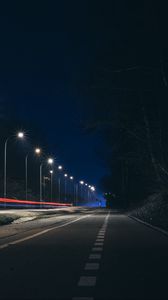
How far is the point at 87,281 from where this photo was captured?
991 cm

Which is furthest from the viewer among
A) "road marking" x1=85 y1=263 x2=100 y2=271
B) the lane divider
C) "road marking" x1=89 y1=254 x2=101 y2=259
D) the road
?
"road marking" x1=89 y1=254 x2=101 y2=259

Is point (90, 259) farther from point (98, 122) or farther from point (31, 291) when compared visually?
point (98, 122)

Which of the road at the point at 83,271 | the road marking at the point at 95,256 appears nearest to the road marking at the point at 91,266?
the road at the point at 83,271

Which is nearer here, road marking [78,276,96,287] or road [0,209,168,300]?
road [0,209,168,300]

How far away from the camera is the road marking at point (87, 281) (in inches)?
377

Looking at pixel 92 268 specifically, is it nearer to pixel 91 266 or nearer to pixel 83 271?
pixel 91 266

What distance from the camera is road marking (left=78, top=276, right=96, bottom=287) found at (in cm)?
957

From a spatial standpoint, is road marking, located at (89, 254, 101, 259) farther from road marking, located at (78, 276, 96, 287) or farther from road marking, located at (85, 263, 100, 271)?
road marking, located at (78, 276, 96, 287)

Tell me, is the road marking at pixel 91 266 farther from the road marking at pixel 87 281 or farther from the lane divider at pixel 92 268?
the road marking at pixel 87 281

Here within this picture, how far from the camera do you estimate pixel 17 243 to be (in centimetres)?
1838

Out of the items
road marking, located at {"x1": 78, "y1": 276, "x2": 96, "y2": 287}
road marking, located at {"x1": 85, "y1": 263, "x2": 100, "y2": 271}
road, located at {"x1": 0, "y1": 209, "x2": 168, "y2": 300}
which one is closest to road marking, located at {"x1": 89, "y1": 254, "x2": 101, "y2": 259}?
road, located at {"x1": 0, "y1": 209, "x2": 168, "y2": 300}

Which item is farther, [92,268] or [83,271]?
[92,268]

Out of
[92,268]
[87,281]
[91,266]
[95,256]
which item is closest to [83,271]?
[92,268]

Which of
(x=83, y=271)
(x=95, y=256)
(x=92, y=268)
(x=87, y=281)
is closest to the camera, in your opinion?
(x=87, y=281)
